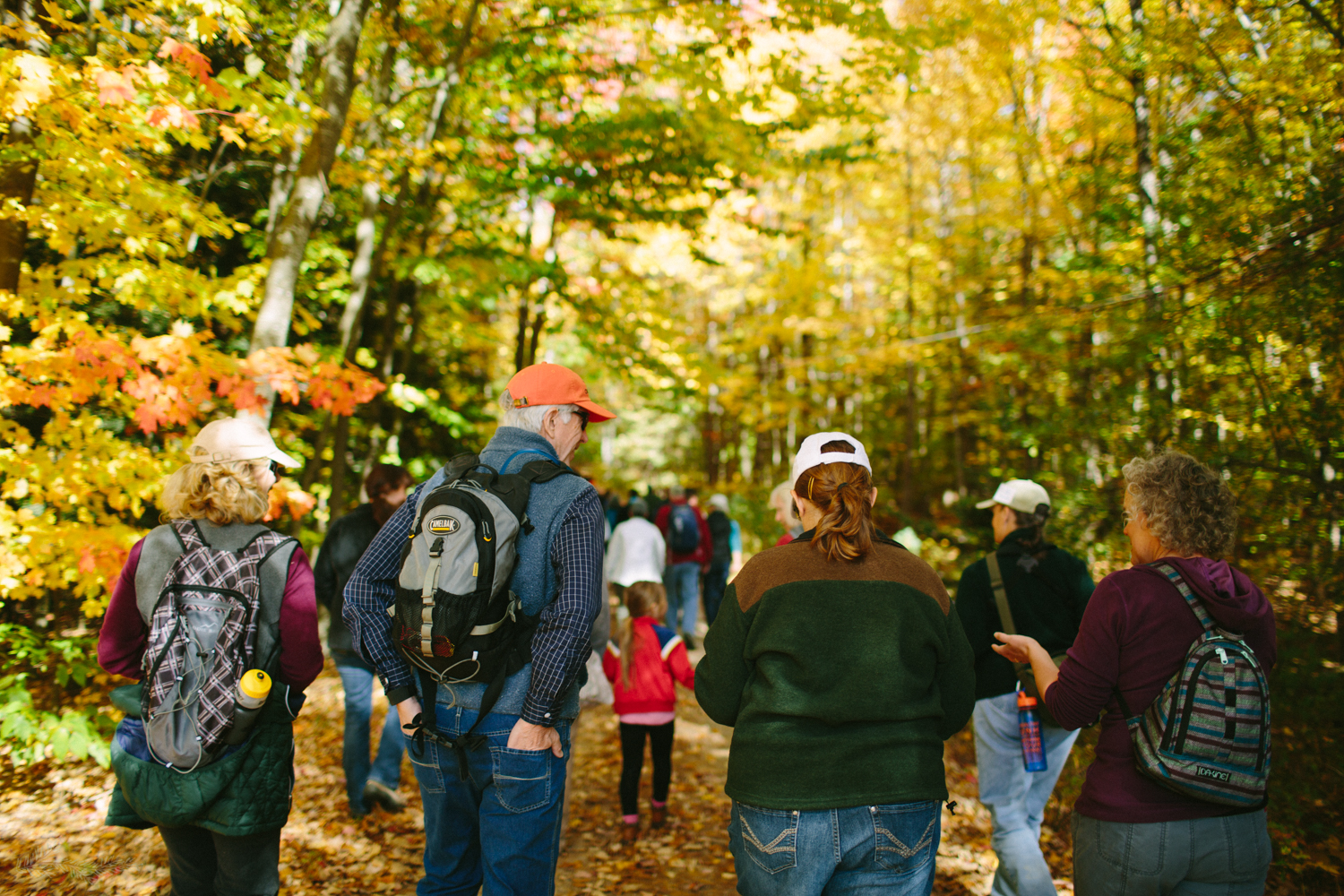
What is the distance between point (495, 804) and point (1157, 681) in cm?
198

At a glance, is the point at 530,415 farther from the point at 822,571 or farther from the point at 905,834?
the point at 905,834

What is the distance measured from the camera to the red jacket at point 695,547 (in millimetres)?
9477

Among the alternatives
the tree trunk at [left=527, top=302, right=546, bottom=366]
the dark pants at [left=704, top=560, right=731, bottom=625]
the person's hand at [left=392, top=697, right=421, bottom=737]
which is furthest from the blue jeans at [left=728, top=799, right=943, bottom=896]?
the tree trunk at [left=527, top=302, right=546, bottom=366]

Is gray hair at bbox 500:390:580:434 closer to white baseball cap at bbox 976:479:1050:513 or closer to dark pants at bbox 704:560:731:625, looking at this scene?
white baseball cap at bbox 976:479:1050:513

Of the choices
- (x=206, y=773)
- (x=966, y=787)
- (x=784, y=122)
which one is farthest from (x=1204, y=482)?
(x=784, y=122)

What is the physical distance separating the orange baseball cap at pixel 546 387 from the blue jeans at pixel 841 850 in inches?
55.3

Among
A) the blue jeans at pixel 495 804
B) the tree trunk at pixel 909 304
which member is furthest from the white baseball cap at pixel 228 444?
the tree trunk at pixel 909 304

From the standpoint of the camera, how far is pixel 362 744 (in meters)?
4.52

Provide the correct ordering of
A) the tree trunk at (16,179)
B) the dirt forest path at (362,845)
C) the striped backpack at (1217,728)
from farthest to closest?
the tree trunk at (16,179), the dirt forest path at (362,845), the striped backpack at (1217,728)

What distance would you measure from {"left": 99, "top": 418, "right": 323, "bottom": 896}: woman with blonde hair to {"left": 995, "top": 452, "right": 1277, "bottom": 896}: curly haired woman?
8.13ft

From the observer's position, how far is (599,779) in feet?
18.8

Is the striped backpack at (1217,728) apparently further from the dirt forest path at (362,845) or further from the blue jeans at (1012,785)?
the dirt forest path at (362,845)

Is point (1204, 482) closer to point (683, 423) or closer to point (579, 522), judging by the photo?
point (579, 522)

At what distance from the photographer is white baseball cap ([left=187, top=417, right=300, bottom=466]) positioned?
2.50 m
